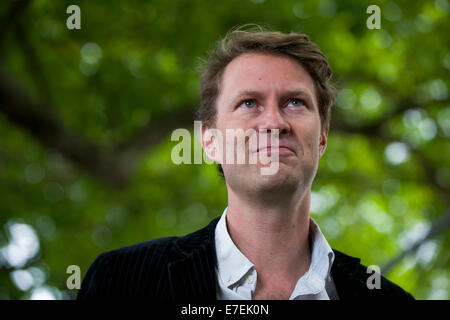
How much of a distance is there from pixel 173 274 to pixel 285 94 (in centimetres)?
80

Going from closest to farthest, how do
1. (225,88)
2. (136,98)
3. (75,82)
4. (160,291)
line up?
1. (160,291)
2. (225,88)
3. (136,98)
4. (75,82)

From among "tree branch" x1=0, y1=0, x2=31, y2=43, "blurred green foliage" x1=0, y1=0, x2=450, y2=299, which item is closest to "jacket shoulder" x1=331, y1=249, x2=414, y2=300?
"blurred green foliage" x1=0, y1=0, x2=450, y2=299

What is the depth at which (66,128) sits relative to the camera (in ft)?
14.8

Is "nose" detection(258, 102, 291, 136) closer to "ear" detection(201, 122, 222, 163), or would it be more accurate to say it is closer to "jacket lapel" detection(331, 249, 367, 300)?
"ear" detection(201, 122, 222, 163)

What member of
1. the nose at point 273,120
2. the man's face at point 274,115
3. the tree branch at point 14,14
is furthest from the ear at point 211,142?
the tree branch at point 14,14

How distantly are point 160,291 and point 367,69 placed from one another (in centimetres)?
480

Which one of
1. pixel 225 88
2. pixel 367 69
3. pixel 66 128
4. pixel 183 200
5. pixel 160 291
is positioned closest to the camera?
pixel 160 291

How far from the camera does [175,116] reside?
17.5ft

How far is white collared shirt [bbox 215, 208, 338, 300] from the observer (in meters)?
1.88

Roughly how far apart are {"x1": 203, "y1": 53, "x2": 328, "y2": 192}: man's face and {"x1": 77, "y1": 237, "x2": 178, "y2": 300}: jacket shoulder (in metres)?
0.40

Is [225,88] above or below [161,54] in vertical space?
below
